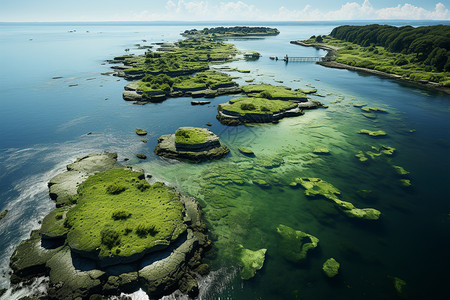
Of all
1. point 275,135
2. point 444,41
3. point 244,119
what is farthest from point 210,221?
point 444,41

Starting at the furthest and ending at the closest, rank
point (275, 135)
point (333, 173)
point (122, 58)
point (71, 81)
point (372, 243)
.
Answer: point (122, 58), point (71, 81), point (275, 135), point (333, 173), point (372, 243)

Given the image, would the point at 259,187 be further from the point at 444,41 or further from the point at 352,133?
the point at 444,41

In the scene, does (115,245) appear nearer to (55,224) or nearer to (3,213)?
(55,224)

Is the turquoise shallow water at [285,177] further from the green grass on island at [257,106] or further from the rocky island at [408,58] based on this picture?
the rocky island at [408,58]

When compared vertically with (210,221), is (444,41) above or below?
above

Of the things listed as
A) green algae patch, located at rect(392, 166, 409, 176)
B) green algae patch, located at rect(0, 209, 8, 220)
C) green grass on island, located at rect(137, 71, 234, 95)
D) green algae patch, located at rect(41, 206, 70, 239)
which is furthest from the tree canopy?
green algae patch, located at rect(0, 209, 8, 220)

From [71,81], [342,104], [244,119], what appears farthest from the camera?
[71,81]

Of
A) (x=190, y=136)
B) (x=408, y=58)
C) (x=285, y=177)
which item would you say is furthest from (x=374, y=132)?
(x=408, y=58)

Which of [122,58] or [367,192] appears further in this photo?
[122,58]

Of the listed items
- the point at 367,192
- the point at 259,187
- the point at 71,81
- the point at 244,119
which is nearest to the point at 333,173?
the point at 367,192
